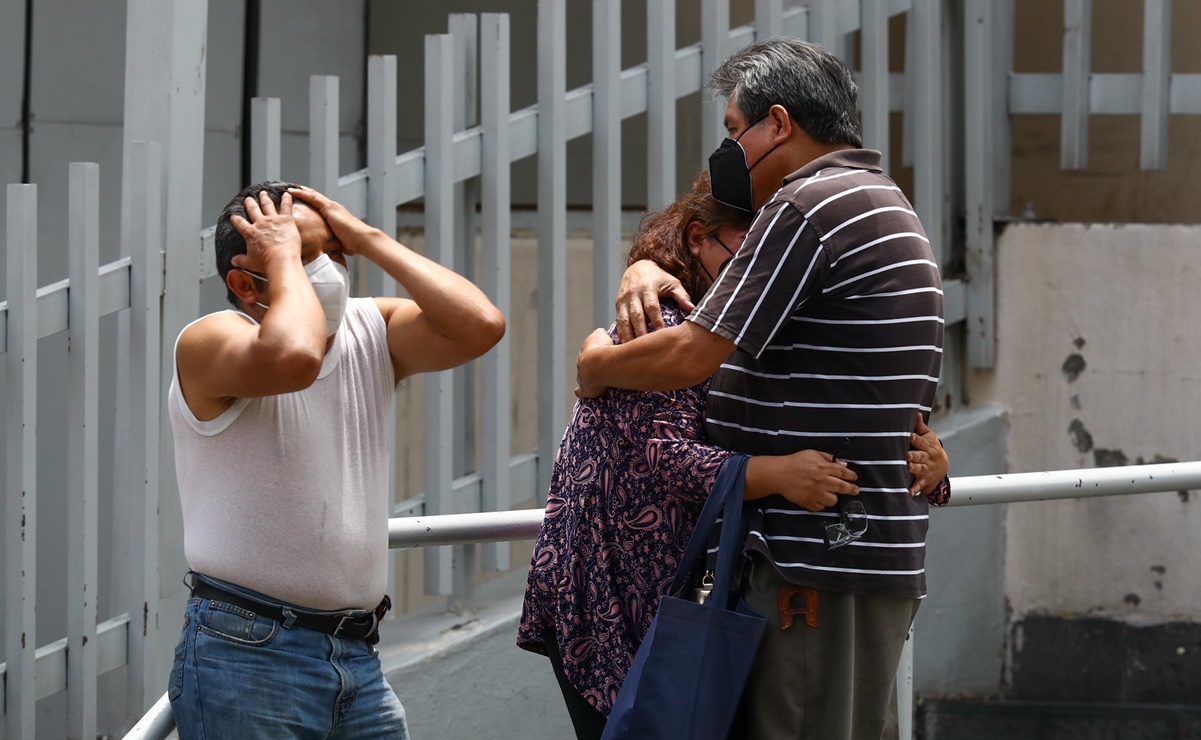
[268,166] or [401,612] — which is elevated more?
[268,166]

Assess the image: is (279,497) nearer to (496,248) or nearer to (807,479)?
(807,479)

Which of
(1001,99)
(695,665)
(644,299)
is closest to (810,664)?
(695,665)

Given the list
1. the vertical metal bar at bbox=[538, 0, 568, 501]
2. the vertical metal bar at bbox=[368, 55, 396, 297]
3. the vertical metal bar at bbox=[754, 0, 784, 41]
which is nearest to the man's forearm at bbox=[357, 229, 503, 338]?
the vertical metal bar at bbox=[368, 55, 396, 297]

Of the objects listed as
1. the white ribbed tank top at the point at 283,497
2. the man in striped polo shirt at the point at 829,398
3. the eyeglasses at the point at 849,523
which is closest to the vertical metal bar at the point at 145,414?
the white ribbed tank top at the point at 283,497

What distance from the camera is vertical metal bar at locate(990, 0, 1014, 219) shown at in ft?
16.4

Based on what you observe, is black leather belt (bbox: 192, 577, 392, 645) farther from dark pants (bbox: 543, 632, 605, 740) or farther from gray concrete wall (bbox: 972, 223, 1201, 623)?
gray concrete wall (bbox: 972, 223, 1201, 623)

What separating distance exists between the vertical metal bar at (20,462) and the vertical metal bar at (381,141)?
0.84 m

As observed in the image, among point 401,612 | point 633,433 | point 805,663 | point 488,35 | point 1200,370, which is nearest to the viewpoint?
point 805,663

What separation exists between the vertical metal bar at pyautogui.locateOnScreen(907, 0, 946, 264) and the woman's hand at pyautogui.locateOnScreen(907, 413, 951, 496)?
2.73 m

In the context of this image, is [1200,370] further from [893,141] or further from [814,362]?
[814,362]

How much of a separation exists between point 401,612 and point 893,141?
2.53m

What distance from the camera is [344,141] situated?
5.52 m

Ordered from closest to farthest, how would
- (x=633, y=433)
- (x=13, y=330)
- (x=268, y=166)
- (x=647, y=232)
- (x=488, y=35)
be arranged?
1. (x=633, y=433)
2. (x=647, y=232)
3. (x=13, y=330)
4. (x=268, y=166)
5. (x=488, y=35)

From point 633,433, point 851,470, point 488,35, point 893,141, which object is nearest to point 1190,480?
point 851,470
